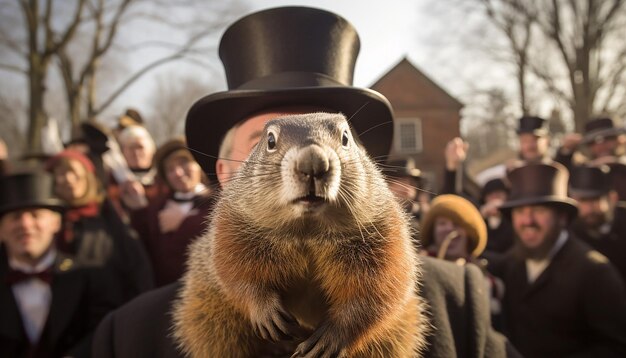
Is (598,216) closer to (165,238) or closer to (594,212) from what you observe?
(594,212)

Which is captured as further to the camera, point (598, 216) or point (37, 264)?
point (598, 216)

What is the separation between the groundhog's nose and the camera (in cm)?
107

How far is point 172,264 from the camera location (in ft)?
15.9

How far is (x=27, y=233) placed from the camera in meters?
4.42

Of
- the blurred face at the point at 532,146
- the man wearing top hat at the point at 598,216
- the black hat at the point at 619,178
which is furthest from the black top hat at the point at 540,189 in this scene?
the black hat at the point at 619,178

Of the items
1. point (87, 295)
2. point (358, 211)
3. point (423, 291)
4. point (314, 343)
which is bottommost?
point (87, 295)

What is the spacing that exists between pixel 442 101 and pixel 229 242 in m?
20.0

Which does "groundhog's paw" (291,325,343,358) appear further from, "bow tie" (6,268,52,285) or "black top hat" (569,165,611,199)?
"black top hat" (569,165,611,199)

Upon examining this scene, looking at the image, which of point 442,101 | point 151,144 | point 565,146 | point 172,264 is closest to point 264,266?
point 172,264

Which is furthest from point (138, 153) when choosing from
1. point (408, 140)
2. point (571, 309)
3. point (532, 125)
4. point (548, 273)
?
point (408, 140)

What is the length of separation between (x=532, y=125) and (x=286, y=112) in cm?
723

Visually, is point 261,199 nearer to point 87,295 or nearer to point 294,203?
point 294,203

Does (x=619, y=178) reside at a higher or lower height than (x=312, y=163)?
lower

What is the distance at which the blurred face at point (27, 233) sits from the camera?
4.42 m
